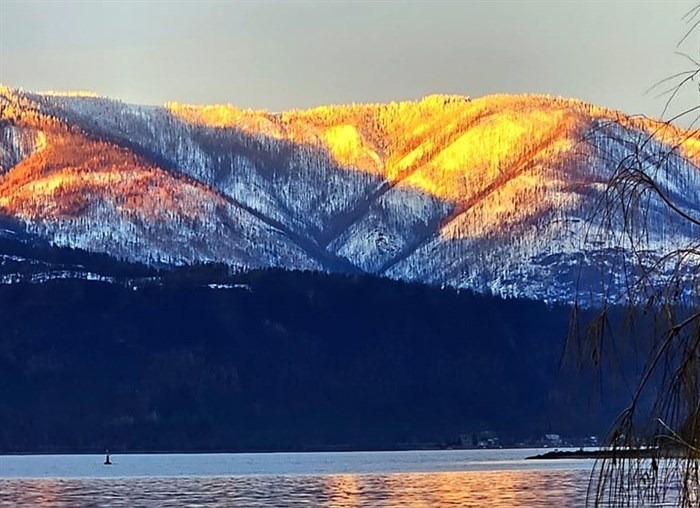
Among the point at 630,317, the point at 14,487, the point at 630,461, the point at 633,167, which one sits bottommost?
the point at 630,461

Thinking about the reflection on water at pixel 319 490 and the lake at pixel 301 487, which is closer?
the reflection on water at pixel 319 490

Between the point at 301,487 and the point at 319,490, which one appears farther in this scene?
the point at 301,487

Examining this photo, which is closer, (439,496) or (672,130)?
(672,130)

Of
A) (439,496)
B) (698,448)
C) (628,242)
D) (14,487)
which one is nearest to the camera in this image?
(698,448)

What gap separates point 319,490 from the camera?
127 metres

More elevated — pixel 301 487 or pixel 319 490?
pixel 301 487

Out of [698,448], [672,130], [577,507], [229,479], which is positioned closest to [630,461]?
[698,448]

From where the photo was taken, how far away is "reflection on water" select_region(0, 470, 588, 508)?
102688 mm

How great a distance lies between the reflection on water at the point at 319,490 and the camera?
102688mm

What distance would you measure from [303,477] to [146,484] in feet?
70.4

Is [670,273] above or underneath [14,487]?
underneath

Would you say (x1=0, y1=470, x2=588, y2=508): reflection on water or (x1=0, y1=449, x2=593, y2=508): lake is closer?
(x1=0, y1=470, x2=588, y2=508): reflection on water

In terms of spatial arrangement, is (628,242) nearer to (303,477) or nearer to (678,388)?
(678,388)

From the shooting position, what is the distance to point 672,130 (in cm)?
2039
